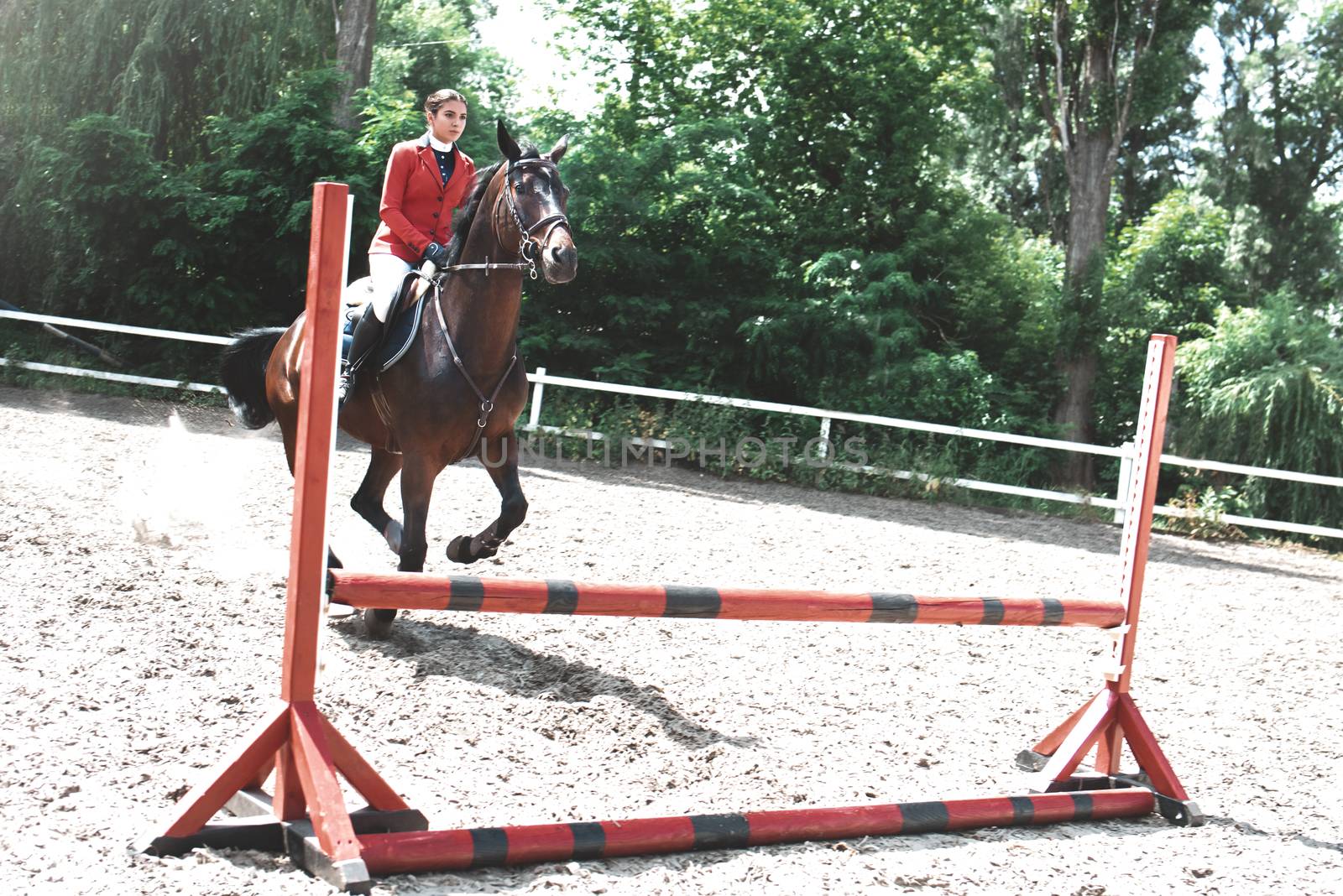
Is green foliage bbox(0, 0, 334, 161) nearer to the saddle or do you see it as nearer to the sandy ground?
the sandy ground

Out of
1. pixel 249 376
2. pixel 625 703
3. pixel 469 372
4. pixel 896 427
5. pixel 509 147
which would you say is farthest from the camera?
pixel 896 427

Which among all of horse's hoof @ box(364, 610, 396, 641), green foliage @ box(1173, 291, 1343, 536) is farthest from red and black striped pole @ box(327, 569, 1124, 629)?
green foliage @ box(1173, 291, 1343, 536)

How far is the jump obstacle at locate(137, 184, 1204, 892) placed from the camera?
3154 millimetres

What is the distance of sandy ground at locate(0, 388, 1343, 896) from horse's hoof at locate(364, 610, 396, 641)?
0.08 metres

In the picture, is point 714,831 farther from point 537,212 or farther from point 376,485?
point 376,485

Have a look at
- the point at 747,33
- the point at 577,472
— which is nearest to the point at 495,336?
the point at 577,472

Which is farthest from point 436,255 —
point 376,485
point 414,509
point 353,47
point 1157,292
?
point 1157,292

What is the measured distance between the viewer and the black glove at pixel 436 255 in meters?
5.76

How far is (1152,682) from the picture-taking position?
6.49 m

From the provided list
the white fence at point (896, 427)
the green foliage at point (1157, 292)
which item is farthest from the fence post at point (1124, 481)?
the green foliage at point (1157, 292)

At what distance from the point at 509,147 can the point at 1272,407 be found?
42.7 ft

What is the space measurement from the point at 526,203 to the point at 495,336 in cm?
72

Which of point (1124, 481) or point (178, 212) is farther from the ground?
point (178, 212)

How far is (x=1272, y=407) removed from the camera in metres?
14.9
